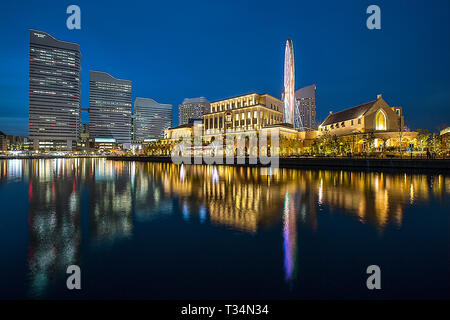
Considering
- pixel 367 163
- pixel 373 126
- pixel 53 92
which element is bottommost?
pixel 367 163

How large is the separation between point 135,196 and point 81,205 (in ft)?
11.1

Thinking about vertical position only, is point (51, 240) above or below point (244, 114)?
below

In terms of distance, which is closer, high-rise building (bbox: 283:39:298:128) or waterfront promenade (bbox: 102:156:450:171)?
waterfront promenade (bbox: 102:156:450:171)

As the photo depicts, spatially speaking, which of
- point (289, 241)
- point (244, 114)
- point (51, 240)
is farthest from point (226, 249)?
point (244, 114)

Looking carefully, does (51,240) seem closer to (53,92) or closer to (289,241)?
(289,241)

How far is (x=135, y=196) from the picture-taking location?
50.8ft

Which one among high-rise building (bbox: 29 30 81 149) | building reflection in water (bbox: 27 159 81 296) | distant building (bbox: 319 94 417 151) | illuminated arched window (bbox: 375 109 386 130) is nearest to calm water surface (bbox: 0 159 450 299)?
building reflection in water (bbox: 27 159 81 296)

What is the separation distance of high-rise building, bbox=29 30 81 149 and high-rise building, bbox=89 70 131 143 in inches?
898

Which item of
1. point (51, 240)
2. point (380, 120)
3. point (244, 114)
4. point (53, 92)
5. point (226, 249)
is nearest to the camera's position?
point (226, 249)

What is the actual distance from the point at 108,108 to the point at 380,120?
184m

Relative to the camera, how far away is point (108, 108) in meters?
183

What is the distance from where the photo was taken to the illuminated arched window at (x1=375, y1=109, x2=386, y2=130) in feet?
214

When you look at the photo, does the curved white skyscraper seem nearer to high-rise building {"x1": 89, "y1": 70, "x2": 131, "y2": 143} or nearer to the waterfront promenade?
the waterfront promenade

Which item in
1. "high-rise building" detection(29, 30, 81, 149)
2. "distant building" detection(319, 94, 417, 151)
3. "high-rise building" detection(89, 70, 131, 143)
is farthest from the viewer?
"high-rise building" detection(89, 70, 131, 143)
